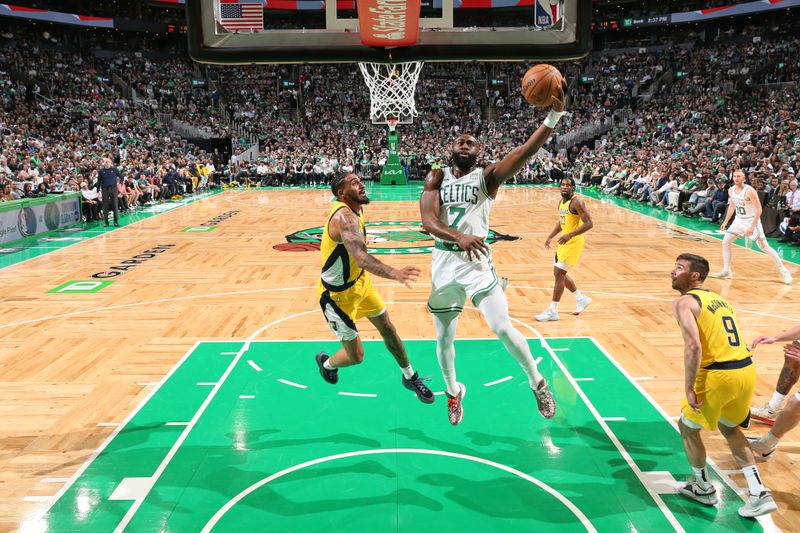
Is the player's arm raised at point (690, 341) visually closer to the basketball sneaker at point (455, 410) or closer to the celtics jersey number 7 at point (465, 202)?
the celtics jersey number 7 at point (465, 202)

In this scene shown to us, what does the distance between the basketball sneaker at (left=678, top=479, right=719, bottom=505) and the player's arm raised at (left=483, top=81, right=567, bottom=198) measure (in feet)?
6.73

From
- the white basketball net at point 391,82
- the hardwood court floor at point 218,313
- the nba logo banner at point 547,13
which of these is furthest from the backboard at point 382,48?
the white basketball net at point 391,82

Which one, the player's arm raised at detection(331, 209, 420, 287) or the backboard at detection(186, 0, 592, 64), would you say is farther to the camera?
the backboard at detection(186, 0, 592, 64)

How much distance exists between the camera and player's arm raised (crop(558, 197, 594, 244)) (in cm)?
709

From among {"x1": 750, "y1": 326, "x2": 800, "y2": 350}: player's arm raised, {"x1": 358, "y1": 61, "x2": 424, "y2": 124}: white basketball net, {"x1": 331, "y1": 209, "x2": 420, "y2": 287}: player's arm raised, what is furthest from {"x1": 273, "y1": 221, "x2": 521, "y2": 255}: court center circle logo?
{"x1": 750, "y1": 326, "x2": 800, "y2": 350}: player's arm raised

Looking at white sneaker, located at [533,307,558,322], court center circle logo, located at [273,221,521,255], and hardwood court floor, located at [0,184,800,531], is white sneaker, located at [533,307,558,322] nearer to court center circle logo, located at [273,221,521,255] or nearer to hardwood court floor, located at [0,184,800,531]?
hardwood court floor, located at [0,184,800,531]

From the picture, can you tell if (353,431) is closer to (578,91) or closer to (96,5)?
(578,91)

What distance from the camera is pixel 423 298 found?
8.56 meters

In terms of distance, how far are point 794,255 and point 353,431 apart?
987 cm

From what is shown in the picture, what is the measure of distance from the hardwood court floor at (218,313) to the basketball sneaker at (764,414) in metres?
0.10

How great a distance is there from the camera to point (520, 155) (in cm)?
393

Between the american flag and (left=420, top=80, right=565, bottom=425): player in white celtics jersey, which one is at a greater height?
the american flag

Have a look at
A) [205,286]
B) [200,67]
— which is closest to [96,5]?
[200,67]

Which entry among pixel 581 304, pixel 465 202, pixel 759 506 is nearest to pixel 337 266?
pixel 465 202
